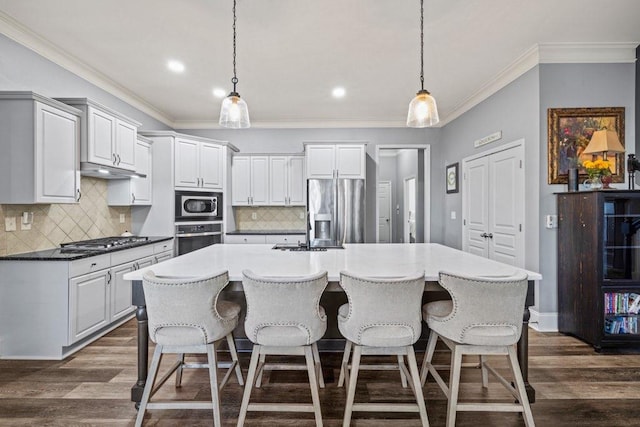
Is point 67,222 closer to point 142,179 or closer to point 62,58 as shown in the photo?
point 142,179

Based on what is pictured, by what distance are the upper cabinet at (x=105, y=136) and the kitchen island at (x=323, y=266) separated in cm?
159

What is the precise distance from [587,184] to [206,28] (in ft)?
12.3

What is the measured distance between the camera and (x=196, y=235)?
4590mm

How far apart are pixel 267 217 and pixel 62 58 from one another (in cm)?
329

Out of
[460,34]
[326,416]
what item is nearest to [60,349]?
[326,416]

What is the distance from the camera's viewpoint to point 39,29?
9.00ft

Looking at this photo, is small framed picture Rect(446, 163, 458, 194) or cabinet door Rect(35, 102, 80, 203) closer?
cabinet door Rect(35, 102, 80, 203)

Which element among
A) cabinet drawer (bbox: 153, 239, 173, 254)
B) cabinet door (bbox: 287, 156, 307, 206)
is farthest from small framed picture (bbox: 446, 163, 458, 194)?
cabinet drawer (bbox: 153, 239, 173, 254)

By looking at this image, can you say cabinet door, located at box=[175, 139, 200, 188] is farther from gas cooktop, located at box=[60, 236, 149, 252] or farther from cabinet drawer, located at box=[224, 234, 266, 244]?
gas cooktop, located at box=[60, 236, 149, 252]

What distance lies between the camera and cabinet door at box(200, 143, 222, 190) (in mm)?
4727

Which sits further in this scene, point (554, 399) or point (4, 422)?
point (554, 399)

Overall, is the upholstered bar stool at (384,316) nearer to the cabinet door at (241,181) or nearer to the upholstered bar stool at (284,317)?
the upholstered bar stool at (284,317)

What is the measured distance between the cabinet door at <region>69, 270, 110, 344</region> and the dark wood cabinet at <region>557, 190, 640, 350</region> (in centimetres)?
431

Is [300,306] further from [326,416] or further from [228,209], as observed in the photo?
[228,209]
